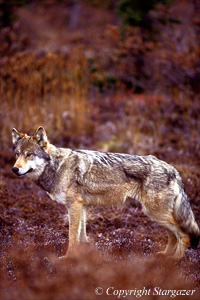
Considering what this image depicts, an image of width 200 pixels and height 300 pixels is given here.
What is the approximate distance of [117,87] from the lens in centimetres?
1349

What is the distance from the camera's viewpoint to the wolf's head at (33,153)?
4.92 metres

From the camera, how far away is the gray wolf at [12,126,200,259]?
491 cm

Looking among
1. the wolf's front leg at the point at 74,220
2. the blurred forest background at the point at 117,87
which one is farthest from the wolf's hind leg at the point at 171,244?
the blurred forest background at the point at 117,87

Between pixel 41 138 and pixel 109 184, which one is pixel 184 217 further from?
pixel 41 138

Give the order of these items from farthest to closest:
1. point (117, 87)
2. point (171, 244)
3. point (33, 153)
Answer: point (117, 87) → point (171, 244) → point (33, 153)

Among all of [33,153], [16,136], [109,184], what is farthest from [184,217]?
[16,136]

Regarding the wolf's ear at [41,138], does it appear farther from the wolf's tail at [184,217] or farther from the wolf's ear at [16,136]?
the wolf's tail at [184,217]

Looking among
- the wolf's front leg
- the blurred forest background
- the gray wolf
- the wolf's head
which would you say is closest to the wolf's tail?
the gray wolf

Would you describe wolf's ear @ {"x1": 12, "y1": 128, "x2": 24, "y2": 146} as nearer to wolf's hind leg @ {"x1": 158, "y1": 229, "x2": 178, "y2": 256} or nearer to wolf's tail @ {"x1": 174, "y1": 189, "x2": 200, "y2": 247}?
wolf's tail @ {"x1": 174, "y1": 189, "x2": 200, "y2": 247}

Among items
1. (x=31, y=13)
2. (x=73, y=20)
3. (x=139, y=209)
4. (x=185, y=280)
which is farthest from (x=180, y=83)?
(x=31, y=13)

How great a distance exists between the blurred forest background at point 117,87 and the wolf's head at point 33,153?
172 inches

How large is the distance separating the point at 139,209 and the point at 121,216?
1.98 ft

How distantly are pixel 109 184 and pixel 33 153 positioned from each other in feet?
4.19

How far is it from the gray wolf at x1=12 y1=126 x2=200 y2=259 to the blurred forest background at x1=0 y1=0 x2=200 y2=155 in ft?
14.0
